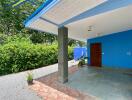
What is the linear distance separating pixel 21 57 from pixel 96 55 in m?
6.19

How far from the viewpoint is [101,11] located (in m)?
5.62

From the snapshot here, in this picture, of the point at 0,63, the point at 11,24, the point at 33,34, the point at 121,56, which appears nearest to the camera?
the point at 0,63

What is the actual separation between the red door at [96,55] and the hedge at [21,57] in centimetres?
406

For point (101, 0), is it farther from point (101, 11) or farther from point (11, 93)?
point (11, 93)

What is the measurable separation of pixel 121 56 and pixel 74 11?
6542 mm

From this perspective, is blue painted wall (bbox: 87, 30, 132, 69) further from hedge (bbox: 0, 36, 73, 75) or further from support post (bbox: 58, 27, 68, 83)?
hedge (bbox: 0, 36, 73, 75)

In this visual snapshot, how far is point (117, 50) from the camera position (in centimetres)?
1146

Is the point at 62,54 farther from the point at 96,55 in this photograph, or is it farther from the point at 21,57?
the point at 96,55

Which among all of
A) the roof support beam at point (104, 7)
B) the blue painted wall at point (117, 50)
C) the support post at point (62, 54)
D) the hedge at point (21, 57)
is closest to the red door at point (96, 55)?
the blue painted wall at point (117, 50)

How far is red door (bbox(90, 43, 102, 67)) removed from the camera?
43.6 ft

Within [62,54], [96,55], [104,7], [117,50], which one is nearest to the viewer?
[104,7]

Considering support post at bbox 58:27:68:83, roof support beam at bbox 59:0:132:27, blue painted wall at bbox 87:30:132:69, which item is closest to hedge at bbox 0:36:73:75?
support post at bbox 58:27:68:83

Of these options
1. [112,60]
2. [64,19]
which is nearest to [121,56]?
[112,60]

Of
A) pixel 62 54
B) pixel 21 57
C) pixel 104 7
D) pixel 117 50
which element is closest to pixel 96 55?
pixel 117 50
